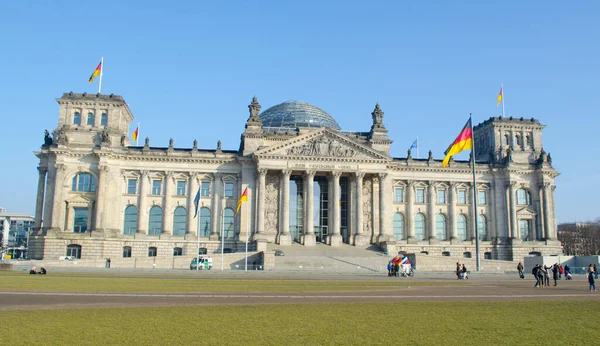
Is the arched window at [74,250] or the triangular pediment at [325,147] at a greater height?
the triangular pediment at [325,147]

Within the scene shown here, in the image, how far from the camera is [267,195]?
86.9 m

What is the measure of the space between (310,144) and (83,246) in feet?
124

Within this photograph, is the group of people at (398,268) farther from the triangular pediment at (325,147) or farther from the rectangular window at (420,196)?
the rectangular window at (420,196)

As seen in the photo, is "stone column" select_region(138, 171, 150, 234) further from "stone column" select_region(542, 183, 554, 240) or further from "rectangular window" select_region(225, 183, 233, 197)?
"stone column" select_region(542, 183, 554, 240)

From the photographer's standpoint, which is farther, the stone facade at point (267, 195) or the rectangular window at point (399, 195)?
the rectangular window at point (399, 195)

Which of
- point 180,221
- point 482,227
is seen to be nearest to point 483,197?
point 482,227

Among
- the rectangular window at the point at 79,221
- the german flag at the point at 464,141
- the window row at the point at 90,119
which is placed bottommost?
the rectangular window at the point at 79,221

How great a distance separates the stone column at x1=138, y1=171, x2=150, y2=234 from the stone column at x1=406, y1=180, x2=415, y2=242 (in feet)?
143

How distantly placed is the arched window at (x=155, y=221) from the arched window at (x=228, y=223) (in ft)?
34.0

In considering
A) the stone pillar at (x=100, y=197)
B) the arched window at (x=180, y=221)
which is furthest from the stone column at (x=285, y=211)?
the stone pillar at (x=100, y=197)

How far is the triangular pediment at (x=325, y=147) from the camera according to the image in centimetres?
8438

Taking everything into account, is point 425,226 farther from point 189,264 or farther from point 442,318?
point 442,318

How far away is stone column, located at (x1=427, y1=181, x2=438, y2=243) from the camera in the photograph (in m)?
91.3

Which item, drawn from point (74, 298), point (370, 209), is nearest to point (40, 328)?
point (74, 298)
